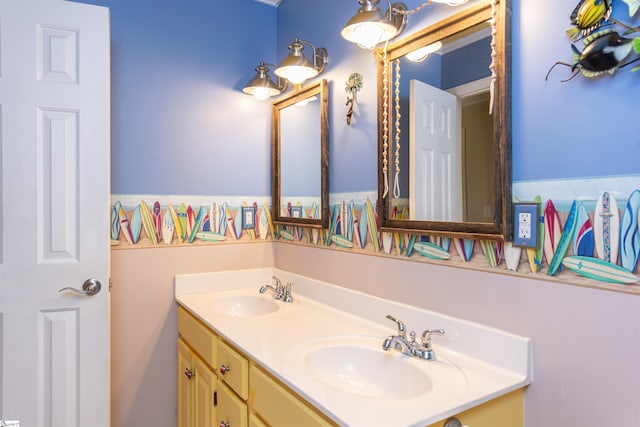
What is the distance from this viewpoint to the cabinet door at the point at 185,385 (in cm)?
191

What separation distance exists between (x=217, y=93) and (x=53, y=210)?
0.98m

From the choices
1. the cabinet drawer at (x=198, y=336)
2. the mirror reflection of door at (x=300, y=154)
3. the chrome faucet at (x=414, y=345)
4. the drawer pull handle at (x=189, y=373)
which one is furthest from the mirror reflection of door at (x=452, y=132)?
the drawer pull handle at (x=189, y=373)

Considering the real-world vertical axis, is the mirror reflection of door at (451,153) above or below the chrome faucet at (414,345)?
above

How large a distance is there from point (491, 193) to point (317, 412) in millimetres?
763

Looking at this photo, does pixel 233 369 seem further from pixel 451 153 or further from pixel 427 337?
pixel 451 153

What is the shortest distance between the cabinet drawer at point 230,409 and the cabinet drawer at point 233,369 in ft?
0.10

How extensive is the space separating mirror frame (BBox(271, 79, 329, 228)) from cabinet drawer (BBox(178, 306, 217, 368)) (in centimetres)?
67

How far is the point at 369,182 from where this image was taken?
170 centimetres

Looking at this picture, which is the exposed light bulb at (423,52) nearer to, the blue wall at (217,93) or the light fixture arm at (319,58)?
the blue wall at (217,93)

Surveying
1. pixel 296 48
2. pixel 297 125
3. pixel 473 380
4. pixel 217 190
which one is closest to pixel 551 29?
pixel 473 380

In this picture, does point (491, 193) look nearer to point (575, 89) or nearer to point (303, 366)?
point (575, 89)

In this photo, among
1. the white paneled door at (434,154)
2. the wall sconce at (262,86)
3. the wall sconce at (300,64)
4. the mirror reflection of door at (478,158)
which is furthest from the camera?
the wall sconce at (262,86)

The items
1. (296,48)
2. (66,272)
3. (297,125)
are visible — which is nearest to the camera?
(66,272)

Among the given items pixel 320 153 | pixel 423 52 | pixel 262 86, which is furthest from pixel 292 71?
pixel 423 52
